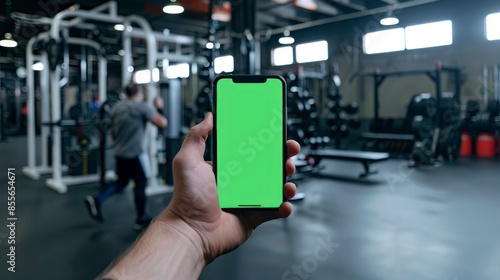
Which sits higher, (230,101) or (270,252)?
(230,101)

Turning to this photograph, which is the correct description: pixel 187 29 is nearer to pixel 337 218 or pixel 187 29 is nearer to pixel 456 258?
pixel 337 218

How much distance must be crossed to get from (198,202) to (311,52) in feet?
32.7

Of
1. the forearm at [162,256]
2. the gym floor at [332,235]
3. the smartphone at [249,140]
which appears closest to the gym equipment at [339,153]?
the gym floor at [332,235]

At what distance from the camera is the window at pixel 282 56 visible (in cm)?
1052

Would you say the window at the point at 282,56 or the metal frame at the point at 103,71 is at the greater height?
the window at the point at 282,56

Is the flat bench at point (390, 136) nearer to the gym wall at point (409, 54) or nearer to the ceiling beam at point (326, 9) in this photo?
the gym wall at point (409, 54)

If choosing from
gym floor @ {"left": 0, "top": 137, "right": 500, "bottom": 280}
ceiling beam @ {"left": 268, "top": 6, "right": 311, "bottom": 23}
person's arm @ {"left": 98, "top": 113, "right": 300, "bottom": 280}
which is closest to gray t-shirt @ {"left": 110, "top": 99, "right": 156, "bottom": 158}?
gym floor @ {"left": 0, "top": 137, "right": 500, "bottom": 280}

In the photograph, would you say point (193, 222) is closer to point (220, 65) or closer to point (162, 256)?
point (162, 256)

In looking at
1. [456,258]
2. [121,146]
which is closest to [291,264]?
[456,258]

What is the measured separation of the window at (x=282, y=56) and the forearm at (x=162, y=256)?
10.0 m

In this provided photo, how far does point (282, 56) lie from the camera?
10.6m

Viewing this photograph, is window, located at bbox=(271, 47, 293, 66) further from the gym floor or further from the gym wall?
the gym floor

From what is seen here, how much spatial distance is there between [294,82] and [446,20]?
4.44m

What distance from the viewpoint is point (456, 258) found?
2383 millimetres
